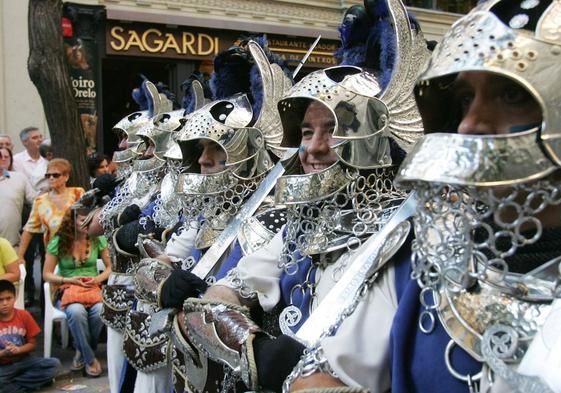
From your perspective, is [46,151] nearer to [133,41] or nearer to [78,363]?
[78,363]

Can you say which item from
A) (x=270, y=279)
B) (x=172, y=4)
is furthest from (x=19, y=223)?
(x=172, y=4)

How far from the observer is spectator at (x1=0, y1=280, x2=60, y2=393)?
4.85 m

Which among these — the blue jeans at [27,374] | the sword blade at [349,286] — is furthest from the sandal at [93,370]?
the sword blade at [349,286]

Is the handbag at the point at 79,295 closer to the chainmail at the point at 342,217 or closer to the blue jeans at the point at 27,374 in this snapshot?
the blue jeans at the point at 27,374

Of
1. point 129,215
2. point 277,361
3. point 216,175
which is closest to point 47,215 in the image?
point 129,215

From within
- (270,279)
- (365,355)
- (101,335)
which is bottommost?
(101,335)

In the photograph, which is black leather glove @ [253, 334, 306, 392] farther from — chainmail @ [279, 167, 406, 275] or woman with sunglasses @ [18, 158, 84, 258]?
woman with sunglasses @ [18, 158, 84, 258]

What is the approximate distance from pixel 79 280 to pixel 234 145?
10.3ft

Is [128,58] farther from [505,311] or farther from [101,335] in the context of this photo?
[505,311]

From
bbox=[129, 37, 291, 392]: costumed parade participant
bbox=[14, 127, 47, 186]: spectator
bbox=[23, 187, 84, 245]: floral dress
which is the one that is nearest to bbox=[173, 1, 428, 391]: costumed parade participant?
bbox=[129, 37, 291, 392]: costumed parade participant

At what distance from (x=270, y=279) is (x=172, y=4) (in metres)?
11.2

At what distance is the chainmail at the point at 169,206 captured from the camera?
372 cm

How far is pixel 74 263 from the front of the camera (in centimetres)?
569

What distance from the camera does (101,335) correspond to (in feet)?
20.2
